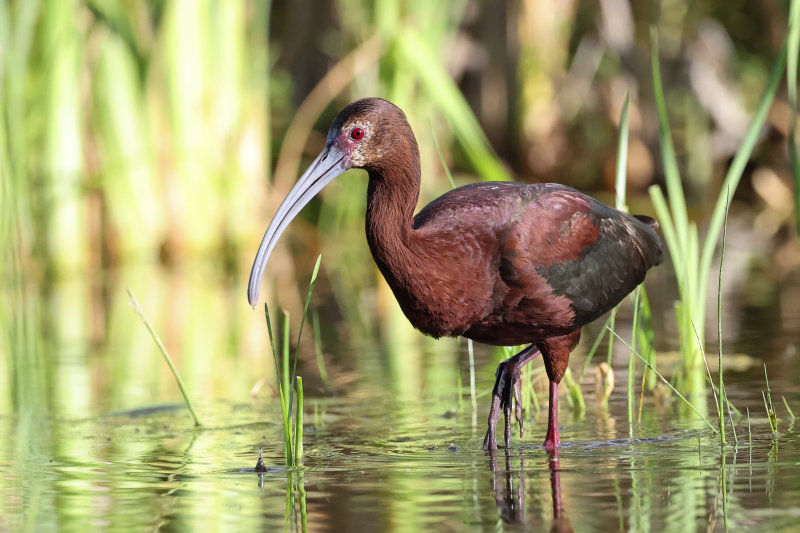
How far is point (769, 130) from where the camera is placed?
13375 millimetres

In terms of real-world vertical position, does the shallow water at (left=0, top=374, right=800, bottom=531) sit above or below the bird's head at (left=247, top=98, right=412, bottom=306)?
below

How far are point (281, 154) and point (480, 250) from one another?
21.9 ft

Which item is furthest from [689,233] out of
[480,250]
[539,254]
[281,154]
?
[281,154]

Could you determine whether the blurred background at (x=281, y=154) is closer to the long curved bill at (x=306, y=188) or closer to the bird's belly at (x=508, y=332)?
the long curved bill at (x=306, y=188)

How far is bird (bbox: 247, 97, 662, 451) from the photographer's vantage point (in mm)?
4812

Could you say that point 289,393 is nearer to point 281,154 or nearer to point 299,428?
point 299,428

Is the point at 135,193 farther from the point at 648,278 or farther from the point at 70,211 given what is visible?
the point at 648,278

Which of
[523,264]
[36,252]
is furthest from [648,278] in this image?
[523,264]

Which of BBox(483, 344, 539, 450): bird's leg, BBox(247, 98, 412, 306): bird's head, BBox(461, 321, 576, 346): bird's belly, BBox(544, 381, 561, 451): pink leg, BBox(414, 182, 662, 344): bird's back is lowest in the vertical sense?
BBox(544, 381, 561, 451): pink leg

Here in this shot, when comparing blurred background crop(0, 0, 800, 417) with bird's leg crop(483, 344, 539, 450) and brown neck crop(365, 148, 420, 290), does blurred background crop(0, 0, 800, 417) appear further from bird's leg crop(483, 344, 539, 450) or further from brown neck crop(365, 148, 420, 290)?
bird's leg crop(483, 344, 539, 450)

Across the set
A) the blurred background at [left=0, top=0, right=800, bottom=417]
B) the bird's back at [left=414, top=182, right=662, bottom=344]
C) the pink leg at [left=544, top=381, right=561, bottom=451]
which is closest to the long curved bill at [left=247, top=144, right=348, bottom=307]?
the bird's back at [left=414, top=182, right=662, bottom=344]

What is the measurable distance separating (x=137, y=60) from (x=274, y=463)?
6223 mm

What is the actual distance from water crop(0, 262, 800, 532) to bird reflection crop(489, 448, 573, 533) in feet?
0.04

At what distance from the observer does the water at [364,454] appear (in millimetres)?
3721
